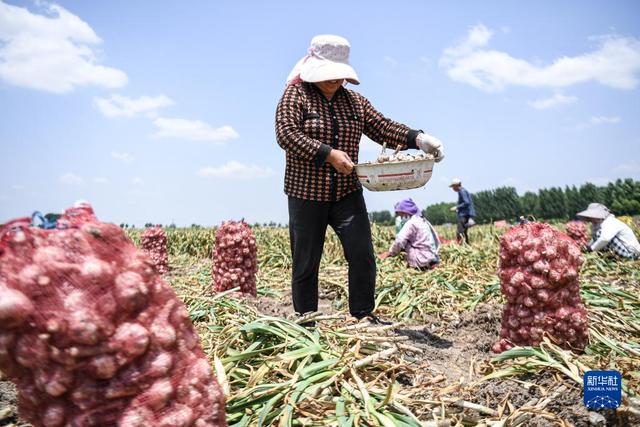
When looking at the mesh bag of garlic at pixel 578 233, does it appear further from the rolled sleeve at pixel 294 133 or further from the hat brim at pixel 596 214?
the rolled sleeve at pixel 294 133

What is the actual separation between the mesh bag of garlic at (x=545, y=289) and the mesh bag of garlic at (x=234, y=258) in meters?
2.56

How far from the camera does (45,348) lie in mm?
1240

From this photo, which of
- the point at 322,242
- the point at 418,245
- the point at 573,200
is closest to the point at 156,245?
the point at 418,245

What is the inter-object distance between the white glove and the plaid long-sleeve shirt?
44 centimetres

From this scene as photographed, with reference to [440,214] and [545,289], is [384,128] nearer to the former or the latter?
[545,289]

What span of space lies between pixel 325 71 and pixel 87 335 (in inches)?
102

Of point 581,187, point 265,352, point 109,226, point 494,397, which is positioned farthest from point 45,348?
point 581,187

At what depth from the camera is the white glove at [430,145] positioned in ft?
11.6

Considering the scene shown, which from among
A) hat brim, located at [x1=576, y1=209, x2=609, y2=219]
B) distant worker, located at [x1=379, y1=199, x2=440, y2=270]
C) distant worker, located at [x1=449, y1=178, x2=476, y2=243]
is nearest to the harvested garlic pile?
distant worker, located at [x1=379, y1=199, x2=440, y2=270]

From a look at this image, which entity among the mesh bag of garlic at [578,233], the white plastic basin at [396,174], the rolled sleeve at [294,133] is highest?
the rolled sleeve at [294,133]

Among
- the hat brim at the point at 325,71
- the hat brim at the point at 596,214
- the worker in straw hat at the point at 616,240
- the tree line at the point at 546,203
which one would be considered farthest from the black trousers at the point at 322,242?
the tree line at the point at 546,203

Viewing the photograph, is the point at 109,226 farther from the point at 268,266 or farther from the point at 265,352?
the point at 268,266

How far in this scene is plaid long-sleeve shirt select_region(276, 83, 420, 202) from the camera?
3.33m

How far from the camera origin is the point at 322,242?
3.65m
